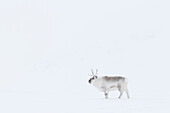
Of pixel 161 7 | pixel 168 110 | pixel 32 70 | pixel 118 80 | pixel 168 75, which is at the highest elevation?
pixel 161 7

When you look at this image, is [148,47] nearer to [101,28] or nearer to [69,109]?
[101,28]

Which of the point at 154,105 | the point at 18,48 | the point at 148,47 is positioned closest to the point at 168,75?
the point at 148,47

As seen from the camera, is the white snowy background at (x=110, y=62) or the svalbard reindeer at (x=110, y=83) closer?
the svalbard reindeer at (x=110, y=83)

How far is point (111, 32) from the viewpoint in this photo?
45656mm

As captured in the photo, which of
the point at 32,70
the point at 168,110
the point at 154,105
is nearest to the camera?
the point at 168,110

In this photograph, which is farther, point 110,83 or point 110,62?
point 110,62

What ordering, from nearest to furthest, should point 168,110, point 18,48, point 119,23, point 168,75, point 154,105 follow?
point 168,110, point 154,105, point 168,75, point 119,23, point 18,48

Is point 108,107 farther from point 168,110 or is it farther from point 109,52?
point 109,52

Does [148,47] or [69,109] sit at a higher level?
[148,47]

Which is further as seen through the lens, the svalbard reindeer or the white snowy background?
the white snowy background

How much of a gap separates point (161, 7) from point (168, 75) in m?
22.2

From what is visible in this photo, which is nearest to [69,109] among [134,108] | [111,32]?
[134,108]

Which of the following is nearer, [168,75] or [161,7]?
[168,75]

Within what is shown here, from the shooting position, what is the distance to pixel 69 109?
11.2m
